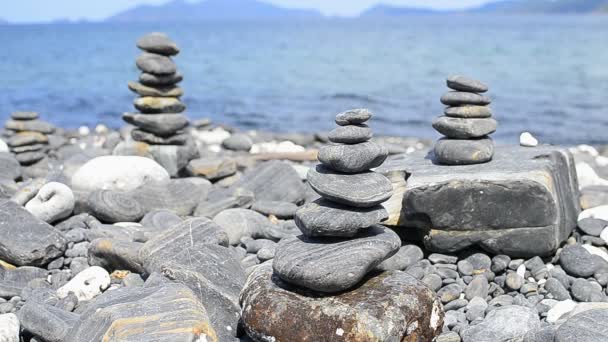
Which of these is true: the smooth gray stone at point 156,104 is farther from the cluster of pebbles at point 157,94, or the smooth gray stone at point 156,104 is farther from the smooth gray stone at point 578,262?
the smooth gray stone at point 578,262

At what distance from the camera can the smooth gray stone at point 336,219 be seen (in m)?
5.40

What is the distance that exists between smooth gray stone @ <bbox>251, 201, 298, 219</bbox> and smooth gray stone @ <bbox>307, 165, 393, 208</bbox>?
317cm

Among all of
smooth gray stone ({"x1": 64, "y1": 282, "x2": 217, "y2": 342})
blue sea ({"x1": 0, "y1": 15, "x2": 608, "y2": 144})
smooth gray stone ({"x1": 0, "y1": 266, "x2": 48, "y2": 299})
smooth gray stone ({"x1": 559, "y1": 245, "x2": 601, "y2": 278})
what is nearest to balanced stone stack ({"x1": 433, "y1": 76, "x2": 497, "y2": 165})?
smooth gray stone ({"x1": 559, "y1": 245, "x2": 601, "y2": 278})

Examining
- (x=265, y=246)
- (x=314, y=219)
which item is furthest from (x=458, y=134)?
(x=314, y=219)

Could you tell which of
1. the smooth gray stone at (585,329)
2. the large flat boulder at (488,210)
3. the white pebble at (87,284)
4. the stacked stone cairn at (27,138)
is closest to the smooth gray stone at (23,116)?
the stacked stone cairn at (27,138)

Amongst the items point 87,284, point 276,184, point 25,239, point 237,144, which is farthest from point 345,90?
point 87,284

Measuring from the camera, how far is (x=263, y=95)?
29.8 metres

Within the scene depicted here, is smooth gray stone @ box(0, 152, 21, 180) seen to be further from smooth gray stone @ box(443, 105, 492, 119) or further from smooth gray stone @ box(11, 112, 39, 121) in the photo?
smooth gray stone @ box(443, 105, 492, 119)

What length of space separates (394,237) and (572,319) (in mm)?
1424

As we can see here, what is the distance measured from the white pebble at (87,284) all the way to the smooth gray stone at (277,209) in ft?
8.92

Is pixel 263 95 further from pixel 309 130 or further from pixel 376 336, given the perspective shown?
pixel 376 336

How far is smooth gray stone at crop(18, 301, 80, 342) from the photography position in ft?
17.4

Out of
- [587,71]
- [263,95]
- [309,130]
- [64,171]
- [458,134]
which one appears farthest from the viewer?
[587,71]

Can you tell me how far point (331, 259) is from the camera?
5238 millimetres
